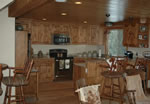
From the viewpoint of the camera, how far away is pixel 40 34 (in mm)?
7082

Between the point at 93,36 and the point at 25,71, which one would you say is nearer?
the point at 25,71

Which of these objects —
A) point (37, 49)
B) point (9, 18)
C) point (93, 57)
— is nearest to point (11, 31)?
point (9, 18)

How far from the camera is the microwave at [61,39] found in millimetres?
7262

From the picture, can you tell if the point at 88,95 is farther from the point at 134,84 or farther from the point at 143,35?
the point at 143,35

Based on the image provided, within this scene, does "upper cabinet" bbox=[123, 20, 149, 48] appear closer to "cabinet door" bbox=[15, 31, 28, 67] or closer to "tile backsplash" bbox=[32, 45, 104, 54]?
"tile backsplash" bbox=[32, 45, 104, 54]

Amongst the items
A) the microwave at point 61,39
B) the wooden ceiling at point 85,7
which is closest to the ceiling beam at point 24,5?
the wooden ceiling at point 85,7

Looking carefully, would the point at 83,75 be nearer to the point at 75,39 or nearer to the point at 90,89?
the point at 90,89

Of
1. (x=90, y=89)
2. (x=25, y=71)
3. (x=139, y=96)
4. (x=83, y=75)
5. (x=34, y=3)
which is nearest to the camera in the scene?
(x=34, y=3)

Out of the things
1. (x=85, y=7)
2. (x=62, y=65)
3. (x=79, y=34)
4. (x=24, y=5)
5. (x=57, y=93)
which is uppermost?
(x=85, y=7)

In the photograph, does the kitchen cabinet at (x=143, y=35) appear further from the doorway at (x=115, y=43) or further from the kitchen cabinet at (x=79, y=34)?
the kitchen cabinet at (x=79, y=34)

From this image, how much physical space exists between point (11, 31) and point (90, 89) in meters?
2.46

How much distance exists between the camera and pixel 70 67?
7344mm

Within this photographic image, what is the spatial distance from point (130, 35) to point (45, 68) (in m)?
3.26

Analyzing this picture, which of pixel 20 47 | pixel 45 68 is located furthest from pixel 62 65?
pixel 20 47
